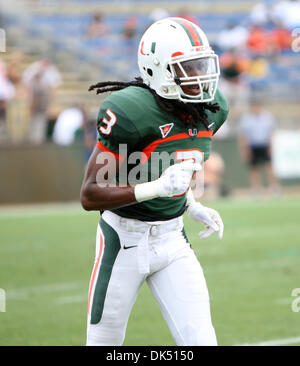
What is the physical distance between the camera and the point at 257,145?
46.1ft

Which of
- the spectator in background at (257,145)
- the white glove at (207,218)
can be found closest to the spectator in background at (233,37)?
the spectator in background at (257,145)

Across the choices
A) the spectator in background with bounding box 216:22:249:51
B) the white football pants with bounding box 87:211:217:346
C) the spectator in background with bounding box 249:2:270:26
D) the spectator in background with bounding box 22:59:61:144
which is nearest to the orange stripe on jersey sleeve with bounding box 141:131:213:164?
the white football pants with bounding box 87:211:217:346

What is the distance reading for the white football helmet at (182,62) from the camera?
3184mm

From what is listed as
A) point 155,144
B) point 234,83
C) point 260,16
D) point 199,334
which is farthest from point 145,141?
point 260,16

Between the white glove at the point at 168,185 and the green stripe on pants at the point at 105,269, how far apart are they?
12.5 inches

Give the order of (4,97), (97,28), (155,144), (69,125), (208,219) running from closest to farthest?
(155,144) → (208,219) → (4,97) → (69,125) → (97,28)

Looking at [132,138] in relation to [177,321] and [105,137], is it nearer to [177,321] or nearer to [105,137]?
[105,137]

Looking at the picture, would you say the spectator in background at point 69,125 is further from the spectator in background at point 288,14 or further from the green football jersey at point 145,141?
the green football jersey at point 145,141

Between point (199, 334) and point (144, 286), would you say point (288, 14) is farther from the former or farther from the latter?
point (199, 334)

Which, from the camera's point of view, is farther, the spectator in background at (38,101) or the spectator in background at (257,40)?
the spectator in background at (257,40)

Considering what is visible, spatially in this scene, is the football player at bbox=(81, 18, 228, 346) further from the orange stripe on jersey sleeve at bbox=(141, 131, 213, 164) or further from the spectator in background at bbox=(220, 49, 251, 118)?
the spectator in background at bbox=(220, 49, 251, 118)

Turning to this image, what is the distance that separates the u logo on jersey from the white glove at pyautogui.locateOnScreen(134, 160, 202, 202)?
0.58ft

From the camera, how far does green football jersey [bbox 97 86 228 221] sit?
3.10m

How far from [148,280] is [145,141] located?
0.64 meters
